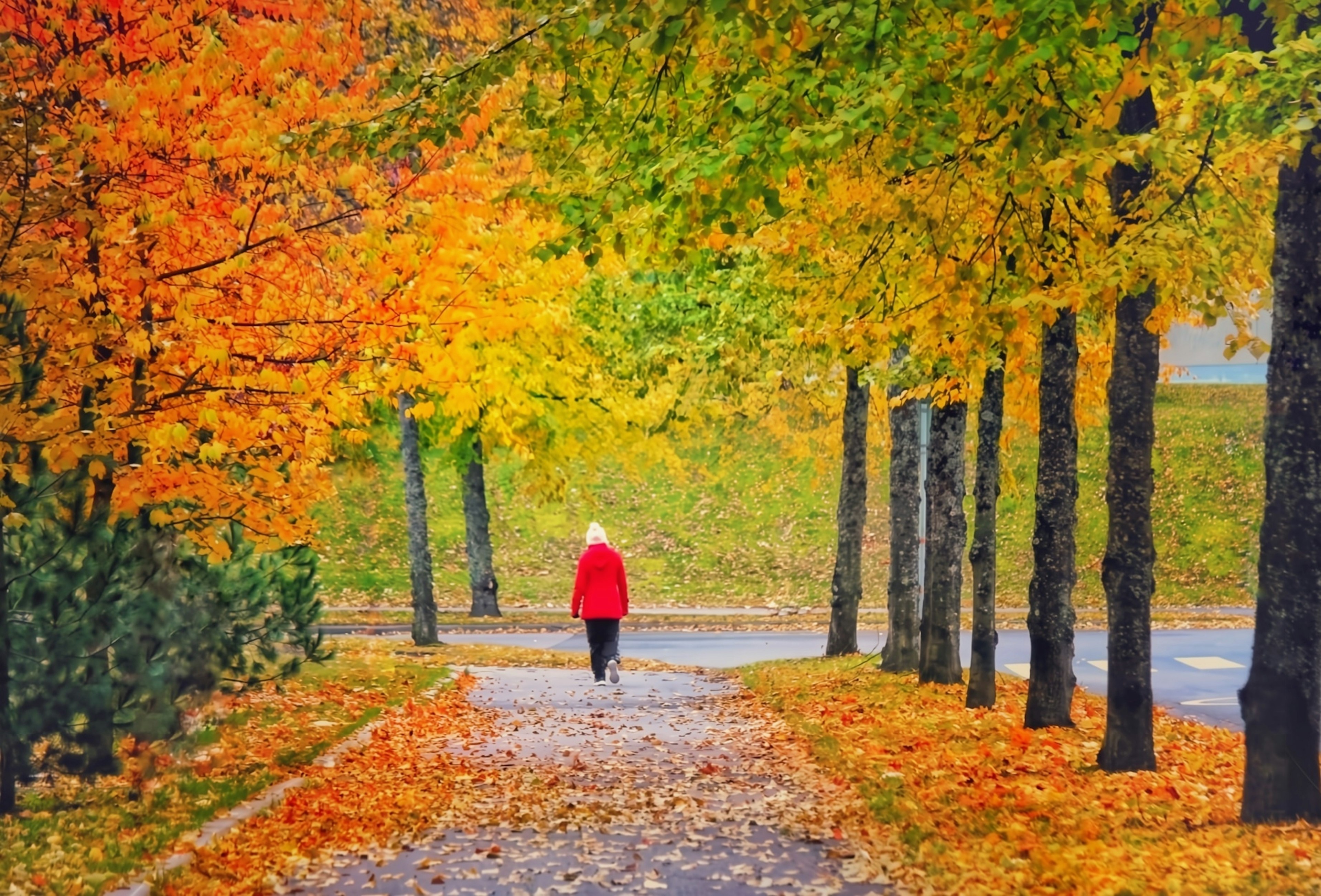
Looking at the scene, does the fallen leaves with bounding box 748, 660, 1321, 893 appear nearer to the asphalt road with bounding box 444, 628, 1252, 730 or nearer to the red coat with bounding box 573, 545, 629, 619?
the asphalt road with bounding box 444, 628, 1252, 730

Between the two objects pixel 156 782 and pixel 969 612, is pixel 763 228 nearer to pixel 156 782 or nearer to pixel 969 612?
pixel 156 782

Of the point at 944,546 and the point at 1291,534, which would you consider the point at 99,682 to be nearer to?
the point at 1291,534

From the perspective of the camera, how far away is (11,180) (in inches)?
284

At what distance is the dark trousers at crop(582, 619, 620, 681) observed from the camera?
17.2 meters

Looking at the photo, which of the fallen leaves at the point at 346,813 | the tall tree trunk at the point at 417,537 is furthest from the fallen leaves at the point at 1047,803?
the tall tree trunk at the point at 417,537

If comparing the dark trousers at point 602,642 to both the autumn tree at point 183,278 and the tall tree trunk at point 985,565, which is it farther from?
the autumn tree at point 183,278

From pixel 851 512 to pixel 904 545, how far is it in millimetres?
2622

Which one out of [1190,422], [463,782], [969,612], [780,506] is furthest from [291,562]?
[1190,422]

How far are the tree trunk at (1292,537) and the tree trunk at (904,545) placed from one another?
891 centimetres

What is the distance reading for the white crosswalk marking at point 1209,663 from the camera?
790 inches

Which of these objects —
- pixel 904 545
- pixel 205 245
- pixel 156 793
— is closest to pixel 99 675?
pixel 156 793

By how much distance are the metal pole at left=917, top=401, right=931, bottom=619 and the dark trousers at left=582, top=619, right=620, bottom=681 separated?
3626 millimetres

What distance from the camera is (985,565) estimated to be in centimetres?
1340

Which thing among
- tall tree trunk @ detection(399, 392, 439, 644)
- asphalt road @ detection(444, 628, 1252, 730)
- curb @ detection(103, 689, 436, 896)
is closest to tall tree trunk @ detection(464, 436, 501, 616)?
asphalt road @ detection(444, 628, 1252, 730)
